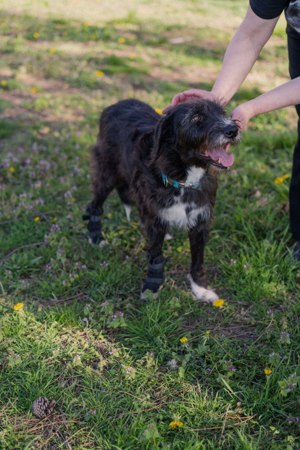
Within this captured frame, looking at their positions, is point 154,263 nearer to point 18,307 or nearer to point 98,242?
point 98,242

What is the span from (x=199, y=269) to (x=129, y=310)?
1.90ft

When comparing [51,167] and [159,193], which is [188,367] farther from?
[51,167]

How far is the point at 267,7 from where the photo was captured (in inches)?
122

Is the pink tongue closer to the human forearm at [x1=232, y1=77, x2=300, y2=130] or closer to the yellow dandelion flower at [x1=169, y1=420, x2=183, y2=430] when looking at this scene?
the human forearm at [x1=232, y1=77, x2=300, y2=130]

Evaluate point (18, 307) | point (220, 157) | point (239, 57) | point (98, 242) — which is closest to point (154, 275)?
point (98, 242)

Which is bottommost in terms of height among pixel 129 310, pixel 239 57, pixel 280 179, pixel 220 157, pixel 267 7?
pixel 129 310

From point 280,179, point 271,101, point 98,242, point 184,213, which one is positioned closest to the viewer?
point 271,101

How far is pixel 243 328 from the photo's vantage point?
3260mm

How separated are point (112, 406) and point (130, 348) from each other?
462 millimetres

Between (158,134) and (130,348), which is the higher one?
(158,134)

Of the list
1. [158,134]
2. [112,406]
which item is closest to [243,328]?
[112,406]

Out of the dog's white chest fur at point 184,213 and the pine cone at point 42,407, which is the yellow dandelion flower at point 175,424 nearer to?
the pine cone at point 42,407

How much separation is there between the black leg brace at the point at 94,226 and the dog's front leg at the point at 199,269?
36.0 inches

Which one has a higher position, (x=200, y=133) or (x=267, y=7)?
(x=267, y=7)
